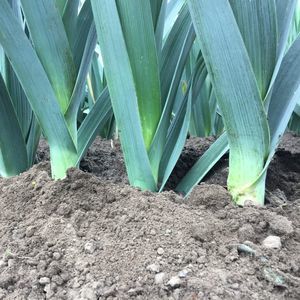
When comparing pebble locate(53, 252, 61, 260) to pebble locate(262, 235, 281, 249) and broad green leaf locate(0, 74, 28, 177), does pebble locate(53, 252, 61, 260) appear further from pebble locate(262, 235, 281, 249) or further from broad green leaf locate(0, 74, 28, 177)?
broad green leaf locate(0, 74, 28, 177)

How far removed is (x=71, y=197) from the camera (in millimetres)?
768

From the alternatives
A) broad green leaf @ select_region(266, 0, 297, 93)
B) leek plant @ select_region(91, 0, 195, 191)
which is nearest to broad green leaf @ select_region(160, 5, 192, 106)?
leek plant @ select_region(91, 0, 195, 191)

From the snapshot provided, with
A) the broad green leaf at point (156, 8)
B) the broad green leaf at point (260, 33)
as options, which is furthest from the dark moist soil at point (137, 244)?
the broad green leaf at point (156, 8)

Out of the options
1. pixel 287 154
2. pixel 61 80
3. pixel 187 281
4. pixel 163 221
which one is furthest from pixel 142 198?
pixel 287 154

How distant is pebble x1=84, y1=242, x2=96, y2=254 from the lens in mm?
631

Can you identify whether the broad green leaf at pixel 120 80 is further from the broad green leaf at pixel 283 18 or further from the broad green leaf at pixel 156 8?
the broad green leaf at pixel 283 18

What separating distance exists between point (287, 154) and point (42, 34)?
2.48ft

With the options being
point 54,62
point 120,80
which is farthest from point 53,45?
point 120,80

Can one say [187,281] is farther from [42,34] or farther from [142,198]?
[42,34]

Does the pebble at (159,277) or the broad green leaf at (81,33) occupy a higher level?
the broad green leaf at (81,33)

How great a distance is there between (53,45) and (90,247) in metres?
0.40

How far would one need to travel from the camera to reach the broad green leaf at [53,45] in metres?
0.82

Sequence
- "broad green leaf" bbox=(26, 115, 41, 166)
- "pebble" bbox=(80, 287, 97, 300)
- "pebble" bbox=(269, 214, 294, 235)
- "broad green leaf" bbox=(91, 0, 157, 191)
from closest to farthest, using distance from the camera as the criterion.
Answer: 1. "pebble" bbox=(80, 287, 97, 300)
2. "pebble" bbox=(269, 214, 294, 235)
3. "broad green leaf" bbox=(91, 0, 157, 191)
4. "broad green leaf" bbox=(26, 115, 41, 166)

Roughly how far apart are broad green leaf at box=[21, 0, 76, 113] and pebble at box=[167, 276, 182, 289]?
0.45 metres
